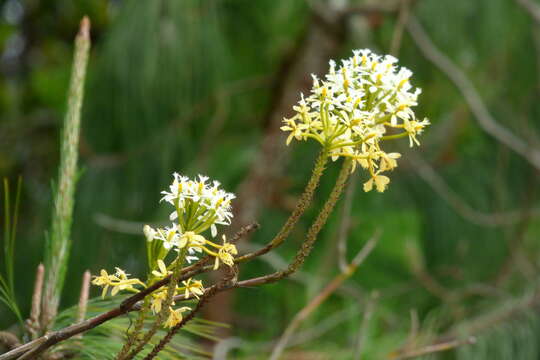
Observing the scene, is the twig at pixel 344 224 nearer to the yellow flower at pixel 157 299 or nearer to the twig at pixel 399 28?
the twig at pixel 399 28

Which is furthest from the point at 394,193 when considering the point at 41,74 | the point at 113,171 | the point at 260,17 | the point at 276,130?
the point at 41,74

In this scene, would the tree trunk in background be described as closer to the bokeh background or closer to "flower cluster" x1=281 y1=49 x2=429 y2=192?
the bokeh background

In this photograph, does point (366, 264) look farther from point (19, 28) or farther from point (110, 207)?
point (19, 28)

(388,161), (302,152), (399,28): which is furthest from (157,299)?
(302,152)

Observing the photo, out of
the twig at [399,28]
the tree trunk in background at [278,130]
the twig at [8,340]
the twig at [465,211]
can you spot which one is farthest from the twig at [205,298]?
the tree trunk in background at [278,130]

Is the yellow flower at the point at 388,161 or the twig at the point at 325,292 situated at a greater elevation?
the yellow flower at the point at 388,161

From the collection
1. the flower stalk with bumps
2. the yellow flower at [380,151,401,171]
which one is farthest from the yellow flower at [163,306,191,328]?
the yellow flower at [380,151,401,171]

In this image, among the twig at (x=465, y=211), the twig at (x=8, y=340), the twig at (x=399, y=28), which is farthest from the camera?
the twig at (x=465, y=211)
